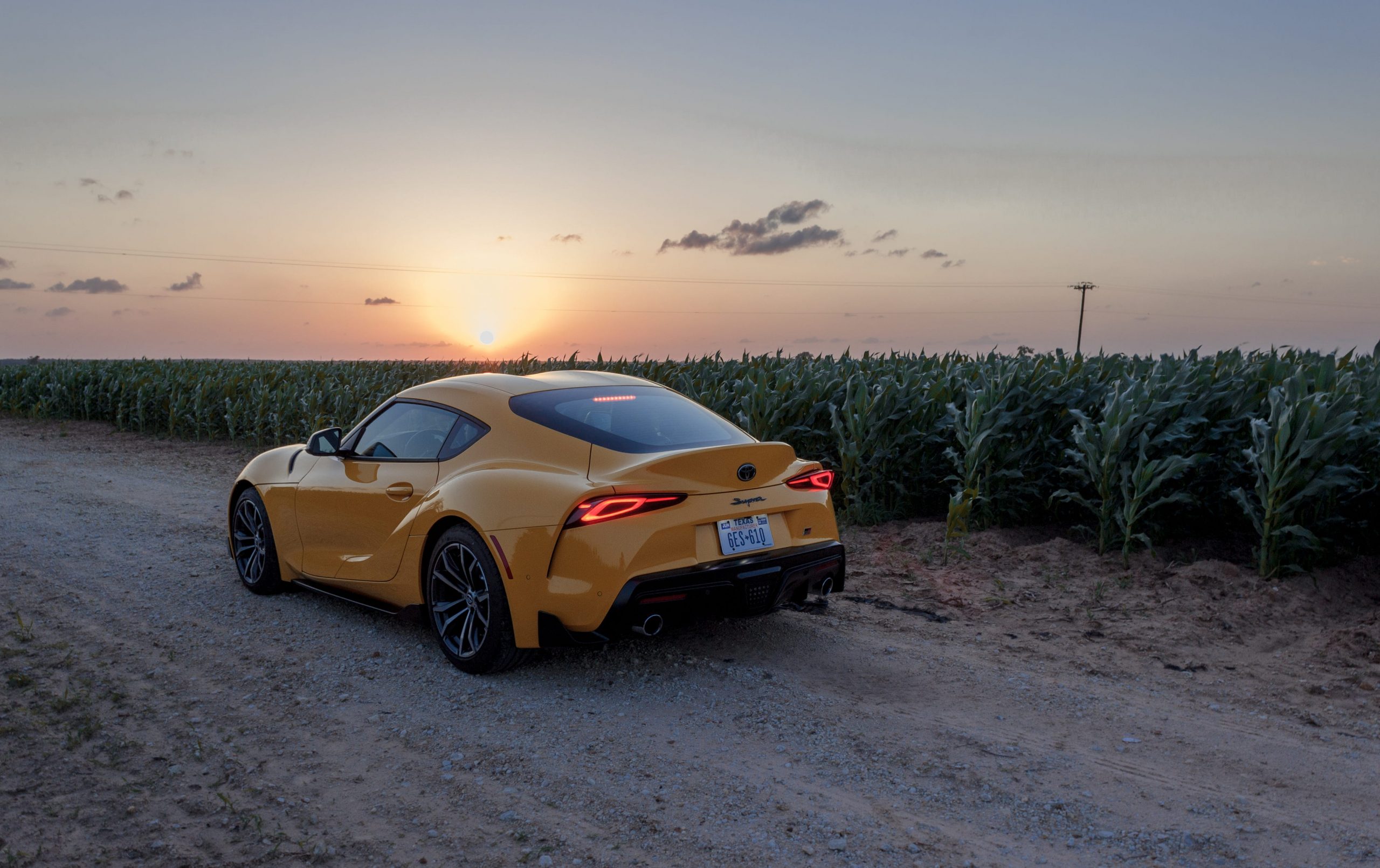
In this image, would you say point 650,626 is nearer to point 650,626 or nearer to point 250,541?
point 650,626

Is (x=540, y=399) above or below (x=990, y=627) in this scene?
above

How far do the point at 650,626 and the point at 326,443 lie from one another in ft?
9.30

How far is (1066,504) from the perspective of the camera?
28.1 ft

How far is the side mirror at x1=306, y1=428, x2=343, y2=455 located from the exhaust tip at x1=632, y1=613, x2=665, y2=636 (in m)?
2.68

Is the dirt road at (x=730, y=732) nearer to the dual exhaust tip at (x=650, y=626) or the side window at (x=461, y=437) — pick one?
the dual exhaust tip at (x=650, y=626)

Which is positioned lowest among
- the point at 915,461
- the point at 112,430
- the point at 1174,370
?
the point at 112,430

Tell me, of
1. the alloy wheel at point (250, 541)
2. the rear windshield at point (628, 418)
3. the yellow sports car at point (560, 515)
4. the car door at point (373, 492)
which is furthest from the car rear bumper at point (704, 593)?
the alloy wheel at point (250, 541)

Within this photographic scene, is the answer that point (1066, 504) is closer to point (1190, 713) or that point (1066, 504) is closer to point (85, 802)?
point (1190, 713)

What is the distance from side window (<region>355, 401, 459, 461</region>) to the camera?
5.41 meters

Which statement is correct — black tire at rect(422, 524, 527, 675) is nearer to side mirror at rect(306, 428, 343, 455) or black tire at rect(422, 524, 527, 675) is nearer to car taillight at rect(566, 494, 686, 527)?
car taillight at rect(566, 494, 686, 527)

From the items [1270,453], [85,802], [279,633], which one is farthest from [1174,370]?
[85,802]

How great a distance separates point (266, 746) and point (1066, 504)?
706 cm

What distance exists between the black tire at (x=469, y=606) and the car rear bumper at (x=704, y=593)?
0.29m

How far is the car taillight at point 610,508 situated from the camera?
14.3 feet
